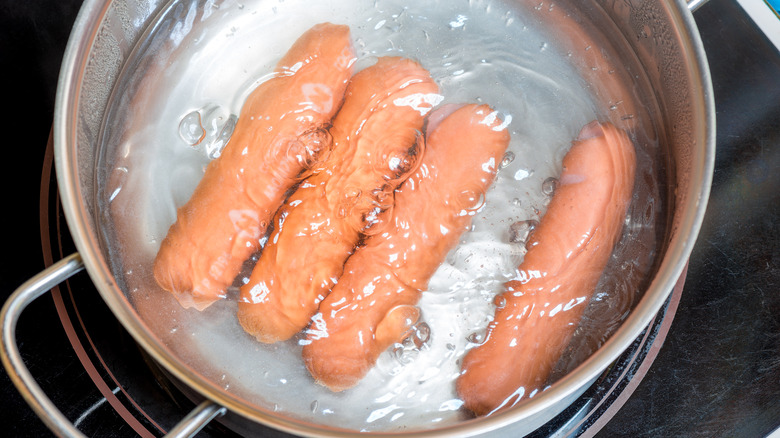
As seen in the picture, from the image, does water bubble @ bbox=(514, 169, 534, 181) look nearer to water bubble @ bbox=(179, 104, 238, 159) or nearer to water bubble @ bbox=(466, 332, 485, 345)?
water bubble @ bbox=(466, 332, 485, 345)

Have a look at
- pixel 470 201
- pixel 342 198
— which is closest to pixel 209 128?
pixel 342 198

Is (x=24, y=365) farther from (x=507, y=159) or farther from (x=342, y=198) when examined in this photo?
(x=507, y=159)

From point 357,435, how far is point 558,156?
1.21 feet

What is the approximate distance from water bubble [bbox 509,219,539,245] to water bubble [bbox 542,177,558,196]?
36mm

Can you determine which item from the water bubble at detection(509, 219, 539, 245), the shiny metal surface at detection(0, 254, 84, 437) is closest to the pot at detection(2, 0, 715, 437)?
the shiny metal surface at detection(0, 254, 84, 437)

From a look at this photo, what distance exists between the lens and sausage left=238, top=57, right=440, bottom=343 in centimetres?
59

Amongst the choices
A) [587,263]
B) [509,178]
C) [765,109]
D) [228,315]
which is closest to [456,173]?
[509,178]

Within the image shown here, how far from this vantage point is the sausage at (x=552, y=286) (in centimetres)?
56

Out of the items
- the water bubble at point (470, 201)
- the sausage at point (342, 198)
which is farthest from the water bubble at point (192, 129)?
the water bubble at point (470, 201)

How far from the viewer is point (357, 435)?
445 mm

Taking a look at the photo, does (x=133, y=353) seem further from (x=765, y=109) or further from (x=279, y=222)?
(x=765, y=109)

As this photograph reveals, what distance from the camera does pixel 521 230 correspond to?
2.00 ft

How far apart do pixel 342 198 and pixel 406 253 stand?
0.09 m

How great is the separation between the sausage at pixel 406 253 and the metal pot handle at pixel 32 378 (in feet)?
0.43
